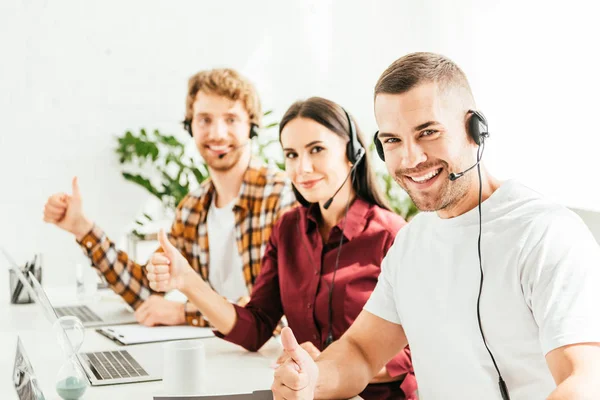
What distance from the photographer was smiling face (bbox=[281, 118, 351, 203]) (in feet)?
6.39

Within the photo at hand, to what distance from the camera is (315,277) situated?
1908 millimetres

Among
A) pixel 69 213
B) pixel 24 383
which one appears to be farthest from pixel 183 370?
pixel 69 213

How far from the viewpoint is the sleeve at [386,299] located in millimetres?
1527

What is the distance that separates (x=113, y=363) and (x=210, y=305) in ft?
0.92

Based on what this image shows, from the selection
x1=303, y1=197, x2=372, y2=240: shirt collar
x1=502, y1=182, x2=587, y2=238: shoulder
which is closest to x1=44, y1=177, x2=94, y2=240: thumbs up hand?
x1=303, y1=197, x2=372, y2=240: shirt collar

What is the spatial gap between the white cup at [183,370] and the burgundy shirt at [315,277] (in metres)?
0.38

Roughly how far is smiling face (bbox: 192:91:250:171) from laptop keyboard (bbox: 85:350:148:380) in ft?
2.81

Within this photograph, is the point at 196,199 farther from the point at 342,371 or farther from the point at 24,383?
the point at 24,383

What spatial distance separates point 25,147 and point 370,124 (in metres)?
1.97

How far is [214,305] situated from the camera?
6.20 ft

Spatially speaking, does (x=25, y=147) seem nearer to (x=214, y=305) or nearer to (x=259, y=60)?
(x=259, y=60)

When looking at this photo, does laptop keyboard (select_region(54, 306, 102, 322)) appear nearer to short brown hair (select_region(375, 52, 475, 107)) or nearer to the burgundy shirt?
the burgundy shirt

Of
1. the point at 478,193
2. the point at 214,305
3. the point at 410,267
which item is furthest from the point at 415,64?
the point at 214,305

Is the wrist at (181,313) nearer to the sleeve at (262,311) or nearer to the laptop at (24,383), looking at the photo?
the sleeve at (262,311)
